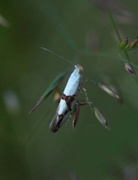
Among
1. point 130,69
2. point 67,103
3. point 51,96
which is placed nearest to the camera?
point 130,69

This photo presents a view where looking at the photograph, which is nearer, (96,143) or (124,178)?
(124,178)

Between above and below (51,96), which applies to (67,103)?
below

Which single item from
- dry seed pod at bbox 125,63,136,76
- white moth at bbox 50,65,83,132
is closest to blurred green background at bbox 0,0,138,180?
white moth at bbox 50,65,83,132

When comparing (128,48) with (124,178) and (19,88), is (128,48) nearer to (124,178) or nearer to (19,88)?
(124,178)

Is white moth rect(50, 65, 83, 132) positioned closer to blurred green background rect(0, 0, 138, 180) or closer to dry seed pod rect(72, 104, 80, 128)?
dry seed pod rect(72, 104, 80, 128)

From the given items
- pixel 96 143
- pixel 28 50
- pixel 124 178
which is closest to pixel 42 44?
pixel 28 50

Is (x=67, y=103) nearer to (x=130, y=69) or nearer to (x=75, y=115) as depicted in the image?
(x=75, y=115)

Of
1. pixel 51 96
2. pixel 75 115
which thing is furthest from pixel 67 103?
pixel 51 96

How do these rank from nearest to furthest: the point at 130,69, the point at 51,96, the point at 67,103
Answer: the point at 130,69
the point at 67,103
the point at 51,96
